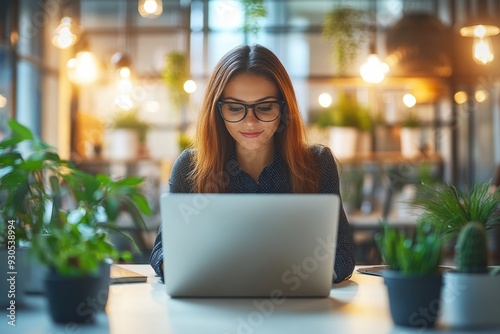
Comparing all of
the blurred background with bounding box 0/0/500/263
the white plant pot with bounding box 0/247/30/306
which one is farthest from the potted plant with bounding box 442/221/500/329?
the blurred background with bounding box 0/0/500/263

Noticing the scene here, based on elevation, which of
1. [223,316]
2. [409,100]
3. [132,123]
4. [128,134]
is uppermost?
[409,100]

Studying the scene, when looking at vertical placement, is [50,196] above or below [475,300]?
above

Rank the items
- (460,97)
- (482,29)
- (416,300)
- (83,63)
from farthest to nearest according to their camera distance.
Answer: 1. (460,97)
2. (83,63)
3. (482,29)
4. (416,300)

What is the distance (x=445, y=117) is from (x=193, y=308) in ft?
23.4

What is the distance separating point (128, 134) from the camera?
7.16 meters

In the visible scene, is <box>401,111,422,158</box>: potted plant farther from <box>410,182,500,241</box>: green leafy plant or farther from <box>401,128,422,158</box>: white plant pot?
<box>410,182,500,241</box>: green leafy plant

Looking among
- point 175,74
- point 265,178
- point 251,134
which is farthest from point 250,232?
point 175,74

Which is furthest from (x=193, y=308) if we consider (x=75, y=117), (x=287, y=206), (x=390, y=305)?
(x=75, y=117)

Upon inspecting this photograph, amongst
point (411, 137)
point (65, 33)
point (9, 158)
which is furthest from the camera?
point (411, 137)

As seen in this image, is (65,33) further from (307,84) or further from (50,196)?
(50,196)

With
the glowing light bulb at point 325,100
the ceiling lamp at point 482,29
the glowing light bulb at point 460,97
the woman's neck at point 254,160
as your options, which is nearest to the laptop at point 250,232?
the woman's neck at point 254,160

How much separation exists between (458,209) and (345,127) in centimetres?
523

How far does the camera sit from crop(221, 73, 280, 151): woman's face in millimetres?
2213

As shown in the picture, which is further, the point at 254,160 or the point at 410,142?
the point at 410,142
